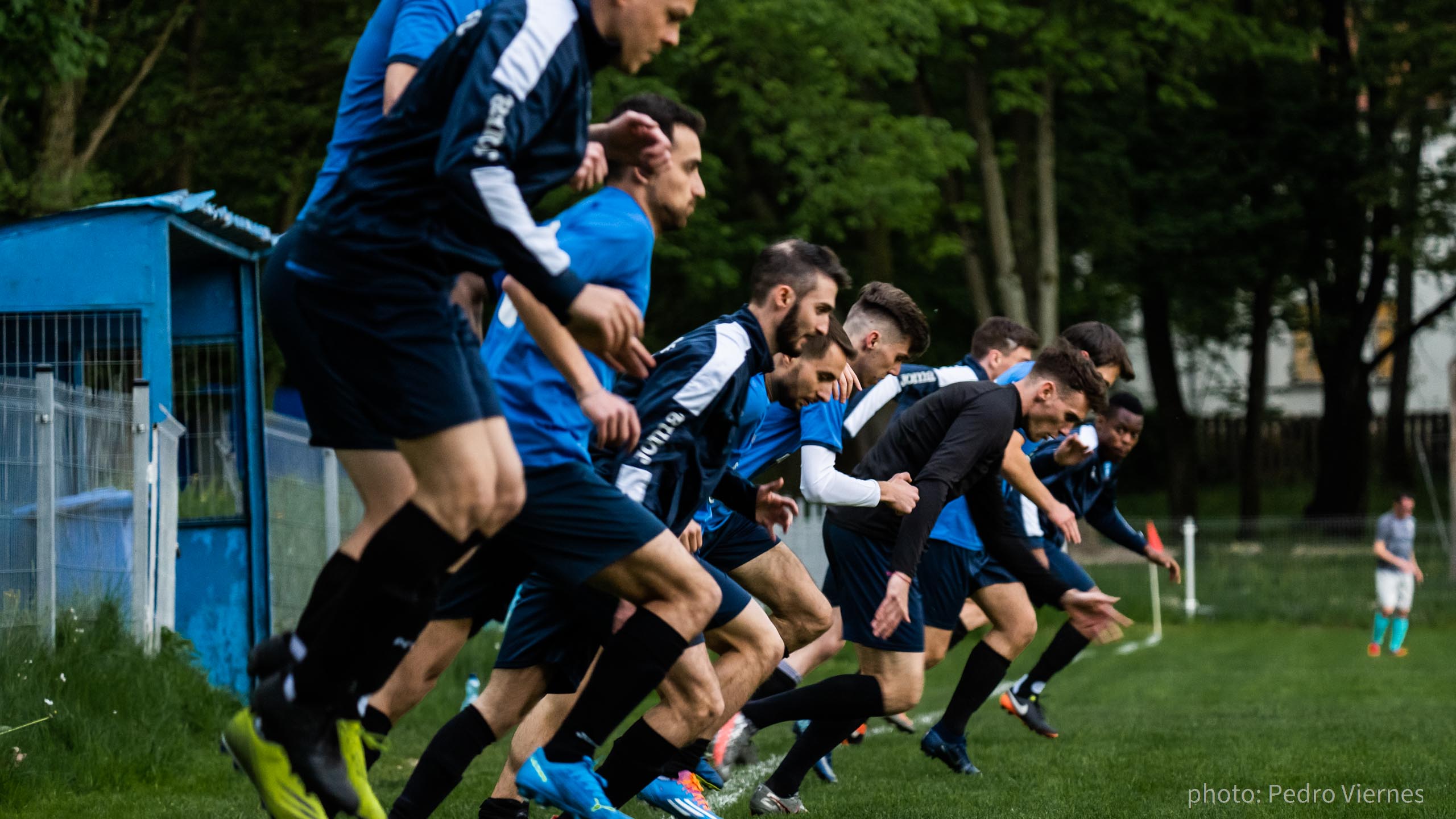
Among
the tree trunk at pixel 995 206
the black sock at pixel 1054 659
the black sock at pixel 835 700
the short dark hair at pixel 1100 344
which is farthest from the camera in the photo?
the tree trunk at pixel 995 206

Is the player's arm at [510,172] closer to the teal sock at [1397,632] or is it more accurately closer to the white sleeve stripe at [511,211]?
the white sleeve stripe at [511,211]

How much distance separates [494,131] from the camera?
365cm

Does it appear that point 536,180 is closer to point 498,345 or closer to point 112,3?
point 498,345

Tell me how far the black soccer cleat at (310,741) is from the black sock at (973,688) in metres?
4.53

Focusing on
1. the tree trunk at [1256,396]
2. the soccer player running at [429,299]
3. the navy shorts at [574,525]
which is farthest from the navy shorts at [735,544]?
the tree trunk at [1256,396]

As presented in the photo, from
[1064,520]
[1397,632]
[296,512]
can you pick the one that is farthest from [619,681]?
[1397,632]

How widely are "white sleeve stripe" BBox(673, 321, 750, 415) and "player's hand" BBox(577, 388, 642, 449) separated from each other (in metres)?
0.91

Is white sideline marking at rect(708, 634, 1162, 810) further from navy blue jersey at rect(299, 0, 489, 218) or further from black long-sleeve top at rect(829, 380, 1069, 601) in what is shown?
navy blue jersey at rect(299, 0, 489, 218)

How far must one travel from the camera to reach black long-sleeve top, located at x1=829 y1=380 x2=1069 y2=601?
6.34 m

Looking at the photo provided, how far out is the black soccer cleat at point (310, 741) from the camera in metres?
3.85

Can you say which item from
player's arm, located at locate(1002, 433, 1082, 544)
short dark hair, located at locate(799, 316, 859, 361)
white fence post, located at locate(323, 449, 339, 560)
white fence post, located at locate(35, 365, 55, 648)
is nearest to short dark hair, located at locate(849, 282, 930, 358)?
player's arm, located at locate(1002, 433, 1082, 544)

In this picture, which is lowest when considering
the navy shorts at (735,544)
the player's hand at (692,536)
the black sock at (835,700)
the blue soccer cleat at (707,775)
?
the blue soccer cleat at (707,775)

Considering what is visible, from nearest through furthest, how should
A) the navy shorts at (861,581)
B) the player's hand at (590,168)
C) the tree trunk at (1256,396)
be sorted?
1. the player's hand at (590,168)
2. the navy shorts at (861,581)
3. the tree trunk at (1256,396)

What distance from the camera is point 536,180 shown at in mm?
3971
